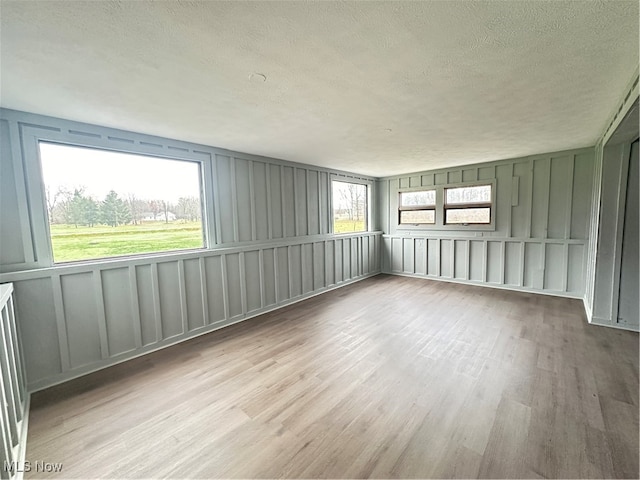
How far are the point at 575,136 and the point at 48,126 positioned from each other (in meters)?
6.31

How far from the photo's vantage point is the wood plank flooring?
167 centimetres

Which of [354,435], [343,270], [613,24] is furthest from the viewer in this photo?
[343,270]

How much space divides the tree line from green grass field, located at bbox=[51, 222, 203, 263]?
7cm

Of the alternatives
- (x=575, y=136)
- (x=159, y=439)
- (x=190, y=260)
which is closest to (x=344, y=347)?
(x=159, y=439)

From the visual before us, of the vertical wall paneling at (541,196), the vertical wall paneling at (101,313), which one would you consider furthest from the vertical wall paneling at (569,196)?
the vertical wall paneling at (101,313)

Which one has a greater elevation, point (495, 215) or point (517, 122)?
point (517, 122)

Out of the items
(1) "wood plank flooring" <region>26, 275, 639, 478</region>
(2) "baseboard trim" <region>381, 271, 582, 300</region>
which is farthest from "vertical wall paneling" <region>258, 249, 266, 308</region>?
(2) "baseboard trim" <region>381, 271, 582, 300</region>

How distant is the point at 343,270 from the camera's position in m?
6.12

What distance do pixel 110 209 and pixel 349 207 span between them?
4636mm

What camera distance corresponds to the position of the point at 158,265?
3279 mm

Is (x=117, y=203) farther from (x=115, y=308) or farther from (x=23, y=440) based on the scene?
(x=23, y=440)

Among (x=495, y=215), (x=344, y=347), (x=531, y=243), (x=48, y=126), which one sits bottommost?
(x=344, y=347)

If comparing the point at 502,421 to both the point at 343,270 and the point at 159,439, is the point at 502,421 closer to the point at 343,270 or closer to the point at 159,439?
the point at 159,439

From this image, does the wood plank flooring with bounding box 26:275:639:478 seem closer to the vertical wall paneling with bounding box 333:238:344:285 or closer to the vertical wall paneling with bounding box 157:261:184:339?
the vertical wall paneling with bounding box 157:261:184:339
